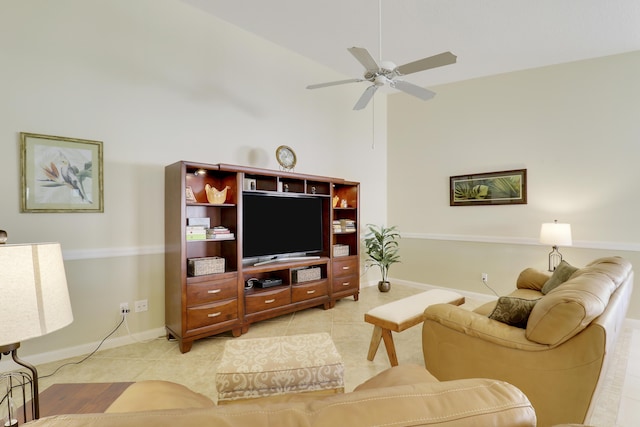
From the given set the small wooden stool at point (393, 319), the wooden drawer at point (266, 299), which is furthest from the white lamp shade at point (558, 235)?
the wooden drawer at point (266, 299)

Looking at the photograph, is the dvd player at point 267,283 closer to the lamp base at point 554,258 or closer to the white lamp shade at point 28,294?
the white lamp shade at point 28,294

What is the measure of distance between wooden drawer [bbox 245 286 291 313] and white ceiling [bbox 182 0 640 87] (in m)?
3.09

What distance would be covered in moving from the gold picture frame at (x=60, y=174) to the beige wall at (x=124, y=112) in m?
0.06

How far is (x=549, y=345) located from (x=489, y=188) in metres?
3.34

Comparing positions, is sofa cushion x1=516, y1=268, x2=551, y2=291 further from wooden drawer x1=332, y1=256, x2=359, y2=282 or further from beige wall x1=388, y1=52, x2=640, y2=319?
wooden drawer x1=332, y1=256, x2=359, y2=282

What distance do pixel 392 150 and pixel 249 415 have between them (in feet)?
17.5

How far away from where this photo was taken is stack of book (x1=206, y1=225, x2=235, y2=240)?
10.0 ft

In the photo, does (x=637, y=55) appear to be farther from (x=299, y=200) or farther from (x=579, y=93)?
(x=299, y=200)

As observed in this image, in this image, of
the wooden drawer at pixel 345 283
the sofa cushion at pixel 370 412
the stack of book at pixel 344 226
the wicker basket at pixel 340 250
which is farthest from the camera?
the stack of book at pixel 344 226

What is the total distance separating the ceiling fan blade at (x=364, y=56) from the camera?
201 centimetres

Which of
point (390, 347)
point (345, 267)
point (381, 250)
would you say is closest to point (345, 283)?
point (345, 267)

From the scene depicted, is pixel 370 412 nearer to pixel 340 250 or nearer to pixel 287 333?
pixel 287 333

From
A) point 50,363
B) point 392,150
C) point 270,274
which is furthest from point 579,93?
point 50,363

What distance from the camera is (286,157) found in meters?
3.94
